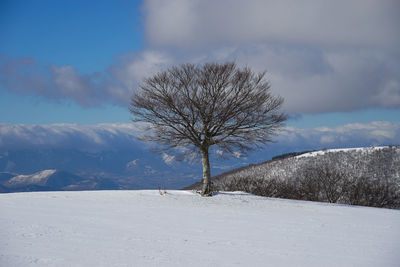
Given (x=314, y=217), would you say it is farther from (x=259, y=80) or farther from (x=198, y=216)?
(x=259, y=80)

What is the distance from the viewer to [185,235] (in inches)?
455

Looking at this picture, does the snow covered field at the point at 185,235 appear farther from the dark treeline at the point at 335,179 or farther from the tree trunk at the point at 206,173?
the dark treeline at the point at 335,179

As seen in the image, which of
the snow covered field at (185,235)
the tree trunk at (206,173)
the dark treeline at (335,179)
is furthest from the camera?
the dark treeline at (335,179)

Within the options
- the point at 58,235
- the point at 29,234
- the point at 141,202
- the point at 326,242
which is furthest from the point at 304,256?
the point at 141,202

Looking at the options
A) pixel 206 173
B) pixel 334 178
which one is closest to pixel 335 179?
pixel 334 178

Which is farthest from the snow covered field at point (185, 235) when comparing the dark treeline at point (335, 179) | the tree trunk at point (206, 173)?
the dark treeline at point (335, 179)

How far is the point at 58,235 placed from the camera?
34.9ft

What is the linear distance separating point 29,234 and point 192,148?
14588 mm

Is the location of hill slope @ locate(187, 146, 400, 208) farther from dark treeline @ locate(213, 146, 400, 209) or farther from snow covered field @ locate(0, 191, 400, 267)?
snow covered field @ locate(0, 191, 400, 267)

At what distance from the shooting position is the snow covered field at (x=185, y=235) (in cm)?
891

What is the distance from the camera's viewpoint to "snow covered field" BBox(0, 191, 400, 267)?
29.2ft

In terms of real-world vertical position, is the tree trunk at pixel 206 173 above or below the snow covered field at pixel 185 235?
above

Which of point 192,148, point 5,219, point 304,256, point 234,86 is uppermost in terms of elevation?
point 234,86

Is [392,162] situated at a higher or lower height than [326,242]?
higher
